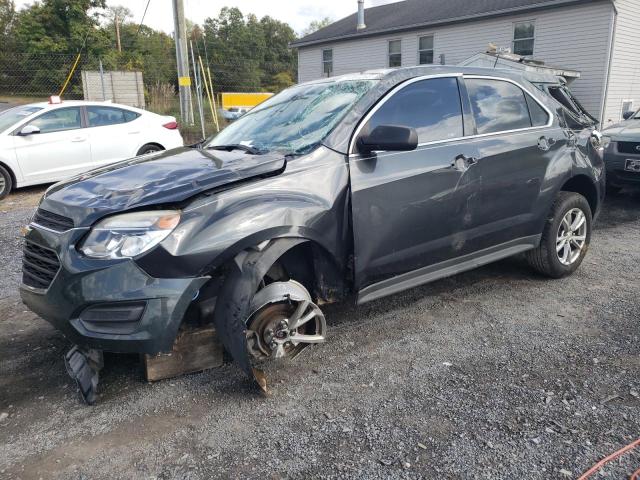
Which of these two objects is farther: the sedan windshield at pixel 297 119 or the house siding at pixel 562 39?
the house siding at pixel 562 39

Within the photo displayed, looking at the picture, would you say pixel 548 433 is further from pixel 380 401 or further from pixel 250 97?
pixel 250 97

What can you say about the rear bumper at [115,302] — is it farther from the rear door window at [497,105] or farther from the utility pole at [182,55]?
the utility pole at [182,55]

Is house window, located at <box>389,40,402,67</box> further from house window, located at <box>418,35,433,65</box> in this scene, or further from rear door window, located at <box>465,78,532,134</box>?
rear door window, located at <box>465,78,532,134</box>

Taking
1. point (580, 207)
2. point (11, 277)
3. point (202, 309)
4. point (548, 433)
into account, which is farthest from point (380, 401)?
point (11, 277)

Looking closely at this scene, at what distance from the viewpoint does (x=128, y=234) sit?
8.73 feet

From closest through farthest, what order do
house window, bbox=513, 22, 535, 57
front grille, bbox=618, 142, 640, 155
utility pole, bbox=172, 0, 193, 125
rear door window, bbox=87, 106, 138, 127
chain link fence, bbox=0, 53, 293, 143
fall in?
1. front grille, bbox=618, 142, 640, 155
2. rear door window, bbox=87, 106, 138, 127
3. utility pole, bbox=172, 0, 193, 125
4. chain link fence, bbox=0, 53, 293, 143
5. house window, bbox=513, 22, 535, 57

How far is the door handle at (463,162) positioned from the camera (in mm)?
3746

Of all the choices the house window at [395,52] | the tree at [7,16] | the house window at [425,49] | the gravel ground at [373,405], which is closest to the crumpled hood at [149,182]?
the gravel ground at [373,405]

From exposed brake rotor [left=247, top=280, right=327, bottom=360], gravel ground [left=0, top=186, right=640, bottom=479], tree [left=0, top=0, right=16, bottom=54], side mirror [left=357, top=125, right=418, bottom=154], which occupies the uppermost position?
tree [left=0, top=0, right=16, bottom=54]

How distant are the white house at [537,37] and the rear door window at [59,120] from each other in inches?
282

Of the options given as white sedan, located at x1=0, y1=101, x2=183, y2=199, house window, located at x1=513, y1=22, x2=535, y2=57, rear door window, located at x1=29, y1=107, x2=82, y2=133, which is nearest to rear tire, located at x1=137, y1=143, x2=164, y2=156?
white sedan, located at x1=0, y1=101, x2=183, y2=199

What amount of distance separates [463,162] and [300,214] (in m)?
1.43

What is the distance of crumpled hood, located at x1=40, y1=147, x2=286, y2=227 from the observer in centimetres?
276

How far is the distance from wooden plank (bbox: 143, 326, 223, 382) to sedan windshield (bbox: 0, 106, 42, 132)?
7.37m
